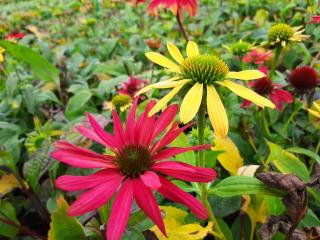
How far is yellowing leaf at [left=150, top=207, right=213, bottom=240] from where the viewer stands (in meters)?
0.69

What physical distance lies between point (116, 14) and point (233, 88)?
137 inches

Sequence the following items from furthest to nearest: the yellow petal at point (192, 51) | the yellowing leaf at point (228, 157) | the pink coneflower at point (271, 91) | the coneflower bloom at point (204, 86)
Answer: the pink coneflower at point (271, 91) < the yellowing leaf at point (228, 157) < the yellow petal at point (192, 51) < the coneflower bloom at point (204, 86)

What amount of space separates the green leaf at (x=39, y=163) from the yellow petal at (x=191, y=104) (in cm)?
53

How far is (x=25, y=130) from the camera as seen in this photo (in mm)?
1492

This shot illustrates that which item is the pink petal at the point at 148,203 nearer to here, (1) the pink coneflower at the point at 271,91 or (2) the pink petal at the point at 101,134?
(2) the pink petal at the point at 101,134

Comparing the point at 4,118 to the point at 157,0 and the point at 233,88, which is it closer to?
the point at 157,0

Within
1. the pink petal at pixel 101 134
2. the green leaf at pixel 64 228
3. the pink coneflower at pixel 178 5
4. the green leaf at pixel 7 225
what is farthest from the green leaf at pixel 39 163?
the pink coneflower at pixel 178 5

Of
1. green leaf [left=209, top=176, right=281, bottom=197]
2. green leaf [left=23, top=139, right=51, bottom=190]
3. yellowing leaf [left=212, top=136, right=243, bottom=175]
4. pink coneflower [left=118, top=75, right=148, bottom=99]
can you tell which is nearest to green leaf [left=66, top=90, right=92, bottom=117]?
pink coneflower [left=118, top=75, right=148, bottom=99]

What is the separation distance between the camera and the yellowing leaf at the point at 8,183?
1.14 metres

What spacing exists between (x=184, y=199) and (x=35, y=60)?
1351 mm

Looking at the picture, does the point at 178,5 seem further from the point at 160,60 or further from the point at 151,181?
the point at 151,181

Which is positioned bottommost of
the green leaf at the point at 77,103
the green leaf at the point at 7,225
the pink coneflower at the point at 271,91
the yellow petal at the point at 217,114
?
the green leaf at the point at 7,225

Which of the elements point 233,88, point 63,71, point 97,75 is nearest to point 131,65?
point 97,75

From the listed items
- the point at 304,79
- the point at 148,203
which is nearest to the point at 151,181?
the point at 148,203
